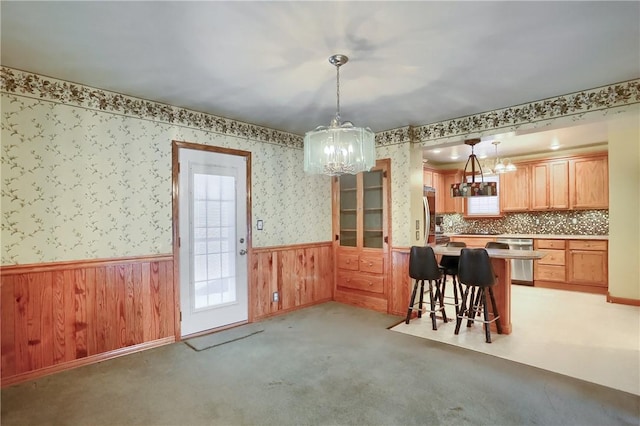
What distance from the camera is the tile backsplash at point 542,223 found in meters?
5.83

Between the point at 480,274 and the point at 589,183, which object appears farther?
the point at 589,183

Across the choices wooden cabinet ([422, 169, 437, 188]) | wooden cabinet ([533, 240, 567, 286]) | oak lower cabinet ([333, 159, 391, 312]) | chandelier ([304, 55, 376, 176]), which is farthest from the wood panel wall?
wooden cabinet ([533, 240, 567, 286])

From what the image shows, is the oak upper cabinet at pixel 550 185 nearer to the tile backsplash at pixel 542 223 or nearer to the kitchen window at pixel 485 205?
the tile backsplash at pixel 542 223

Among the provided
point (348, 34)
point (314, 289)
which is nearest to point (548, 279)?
point (314, 289)

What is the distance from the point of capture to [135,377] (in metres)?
2.69

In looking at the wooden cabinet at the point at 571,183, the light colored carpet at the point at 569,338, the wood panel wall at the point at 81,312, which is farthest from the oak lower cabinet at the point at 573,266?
the wood panel wall at the point at 81,312

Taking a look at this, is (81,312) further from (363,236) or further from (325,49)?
(363,236)

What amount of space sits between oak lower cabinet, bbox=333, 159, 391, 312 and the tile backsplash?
3467 mm

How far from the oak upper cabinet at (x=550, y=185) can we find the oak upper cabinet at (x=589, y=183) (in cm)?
9

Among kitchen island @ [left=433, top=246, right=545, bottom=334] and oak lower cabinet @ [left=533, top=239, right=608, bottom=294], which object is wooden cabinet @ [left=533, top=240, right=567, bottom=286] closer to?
oak lower cabinet @ [left=533, top=239, right=608, bottom=294]

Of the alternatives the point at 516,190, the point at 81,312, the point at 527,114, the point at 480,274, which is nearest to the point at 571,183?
the point at 516,190

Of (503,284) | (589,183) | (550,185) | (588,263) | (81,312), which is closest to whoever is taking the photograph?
(81,312)

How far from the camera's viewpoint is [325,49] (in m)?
2.29

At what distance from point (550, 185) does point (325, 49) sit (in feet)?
18.3
